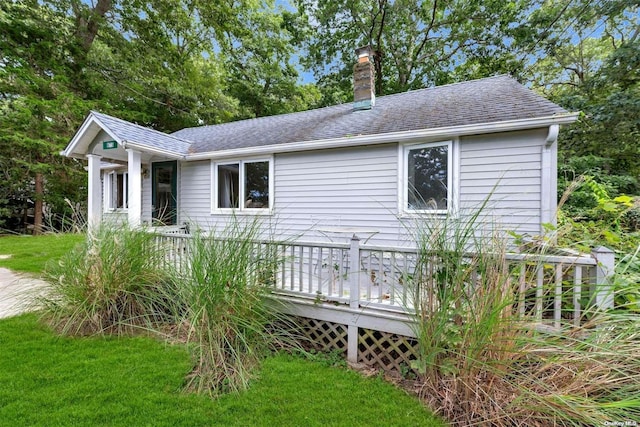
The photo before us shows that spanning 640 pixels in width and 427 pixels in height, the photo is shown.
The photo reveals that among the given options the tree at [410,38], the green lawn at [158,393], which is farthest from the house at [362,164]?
the tree at [410,38]

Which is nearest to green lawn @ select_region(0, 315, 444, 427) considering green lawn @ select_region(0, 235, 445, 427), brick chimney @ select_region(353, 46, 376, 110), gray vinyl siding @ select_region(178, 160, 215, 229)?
green lawn @ select_region(0, 235, 445, 427)

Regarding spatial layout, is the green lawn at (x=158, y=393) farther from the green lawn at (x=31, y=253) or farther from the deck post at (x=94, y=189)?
the deck post at (x=94, y=189)

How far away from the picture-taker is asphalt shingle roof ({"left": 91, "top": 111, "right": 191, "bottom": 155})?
6.61 meters

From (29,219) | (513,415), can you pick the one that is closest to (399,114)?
(513,415)

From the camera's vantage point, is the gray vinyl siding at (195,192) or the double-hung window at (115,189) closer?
the gray vinyl siding at (195,192)

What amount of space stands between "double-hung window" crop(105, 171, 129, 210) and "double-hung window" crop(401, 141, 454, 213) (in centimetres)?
863

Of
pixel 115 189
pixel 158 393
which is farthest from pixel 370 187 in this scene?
pixel 115 189

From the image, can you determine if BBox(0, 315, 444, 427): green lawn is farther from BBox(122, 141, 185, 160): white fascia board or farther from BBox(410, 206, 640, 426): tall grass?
BBox(122, 141, 185, 160): white fascia board

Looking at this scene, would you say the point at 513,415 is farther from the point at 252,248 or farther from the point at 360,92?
the point at 360,92

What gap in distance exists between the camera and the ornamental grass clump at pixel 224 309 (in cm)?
278

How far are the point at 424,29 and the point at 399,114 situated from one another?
1315 cm

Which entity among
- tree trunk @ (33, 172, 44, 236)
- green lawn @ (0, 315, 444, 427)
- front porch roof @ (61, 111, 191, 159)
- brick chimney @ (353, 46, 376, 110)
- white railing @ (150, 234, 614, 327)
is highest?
brick chimney @ (353, 46, 376, 110)

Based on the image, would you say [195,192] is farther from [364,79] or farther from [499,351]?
[499,351]

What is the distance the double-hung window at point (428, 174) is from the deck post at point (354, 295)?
2.38 meters
